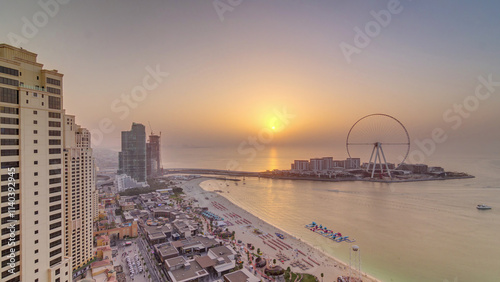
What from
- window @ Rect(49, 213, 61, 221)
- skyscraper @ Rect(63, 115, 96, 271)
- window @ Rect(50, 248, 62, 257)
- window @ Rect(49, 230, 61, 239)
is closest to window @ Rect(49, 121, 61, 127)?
window @ Rect(49, 213, 61, 221)

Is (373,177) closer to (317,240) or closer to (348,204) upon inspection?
(348,204)

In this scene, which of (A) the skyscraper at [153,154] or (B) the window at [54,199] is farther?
(A) the skyscraper at [153,154]

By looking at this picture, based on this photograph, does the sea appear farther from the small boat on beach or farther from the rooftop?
the rooftop

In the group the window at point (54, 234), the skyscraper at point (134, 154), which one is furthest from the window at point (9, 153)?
the skyscraper at point (134, 154)

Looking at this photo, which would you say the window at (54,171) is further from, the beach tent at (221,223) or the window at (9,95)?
the beach tent at (221,223)

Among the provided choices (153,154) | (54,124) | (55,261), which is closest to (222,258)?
(55,261)

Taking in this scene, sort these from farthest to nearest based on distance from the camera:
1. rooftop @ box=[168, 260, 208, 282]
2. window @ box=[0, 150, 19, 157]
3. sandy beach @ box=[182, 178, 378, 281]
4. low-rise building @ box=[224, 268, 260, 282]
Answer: sandy beach @ box=[182, 178, 378, 281]
rooftop @ box=[168, 260, 208, 282]
low-rise building @ box=[224, 268, 260, 282]
window @ box=[0, 150, 19, 157]
